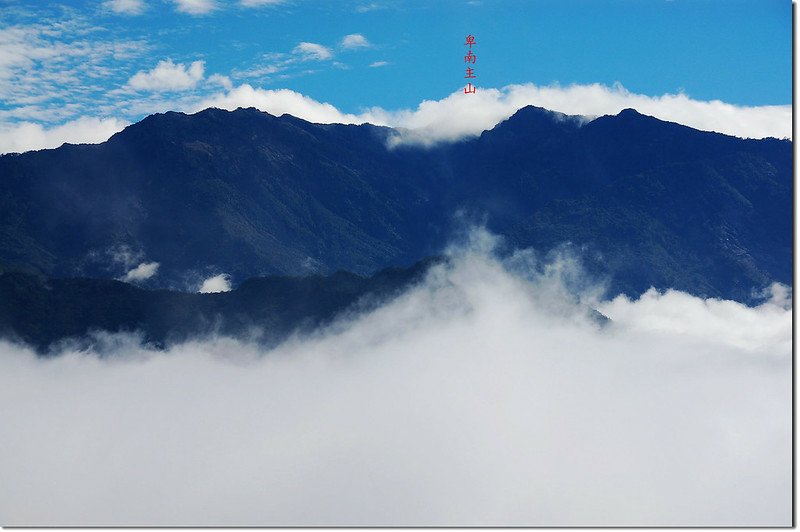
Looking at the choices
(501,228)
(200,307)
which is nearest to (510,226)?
(501,228)

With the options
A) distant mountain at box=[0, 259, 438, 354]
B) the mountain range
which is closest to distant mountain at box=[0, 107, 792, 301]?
the mountain range

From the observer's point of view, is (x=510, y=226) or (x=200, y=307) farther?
(x=510, y=226)

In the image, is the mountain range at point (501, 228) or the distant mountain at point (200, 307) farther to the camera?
the mountain range at point (501, 228)

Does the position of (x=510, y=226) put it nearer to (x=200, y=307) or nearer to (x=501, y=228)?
(x=501, y=228)

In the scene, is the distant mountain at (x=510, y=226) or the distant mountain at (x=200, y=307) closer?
the distant mountain at (x=200, y=307)

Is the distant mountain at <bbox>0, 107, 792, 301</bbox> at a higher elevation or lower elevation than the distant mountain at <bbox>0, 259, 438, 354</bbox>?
higher

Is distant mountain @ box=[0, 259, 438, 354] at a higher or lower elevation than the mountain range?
lower

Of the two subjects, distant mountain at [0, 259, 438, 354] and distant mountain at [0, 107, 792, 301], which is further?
distant mountain at [0, 107, 792, 301]

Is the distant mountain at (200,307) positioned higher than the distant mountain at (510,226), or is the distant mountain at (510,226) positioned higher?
the distant mountain at (510,226)

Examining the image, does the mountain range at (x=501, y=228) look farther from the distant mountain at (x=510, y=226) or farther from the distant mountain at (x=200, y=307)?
the distant mountain at (x=200, y=307)

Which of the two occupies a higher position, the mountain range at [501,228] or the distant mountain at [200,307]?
the mountain range at [501,228]

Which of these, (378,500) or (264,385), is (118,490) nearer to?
(378,500)

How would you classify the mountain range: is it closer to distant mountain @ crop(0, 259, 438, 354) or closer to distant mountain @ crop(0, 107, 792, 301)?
distant mountain @ crop(0, 107, 792, 301)

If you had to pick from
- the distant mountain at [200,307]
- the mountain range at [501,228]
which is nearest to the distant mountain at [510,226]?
the mountain range at [501,228]
